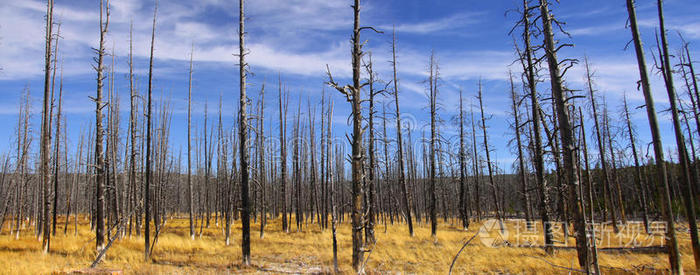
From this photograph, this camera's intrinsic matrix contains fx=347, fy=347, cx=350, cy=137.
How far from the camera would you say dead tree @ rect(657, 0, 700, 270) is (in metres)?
6.41

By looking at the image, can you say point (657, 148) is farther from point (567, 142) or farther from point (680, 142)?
point (567, 142)

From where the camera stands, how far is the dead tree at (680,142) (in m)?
6.41

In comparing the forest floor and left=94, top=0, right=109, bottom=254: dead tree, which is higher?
left=94, top=0, right=109, bottom=254: dead tree

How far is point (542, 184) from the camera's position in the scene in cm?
1063

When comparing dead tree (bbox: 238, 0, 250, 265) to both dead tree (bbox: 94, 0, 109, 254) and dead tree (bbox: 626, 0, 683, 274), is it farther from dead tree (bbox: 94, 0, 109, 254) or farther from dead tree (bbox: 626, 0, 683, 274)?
dead tree (bbox: 626, 0, 683, 274)

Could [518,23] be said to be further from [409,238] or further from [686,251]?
[409,238]

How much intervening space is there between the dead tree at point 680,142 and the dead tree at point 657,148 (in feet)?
1.07

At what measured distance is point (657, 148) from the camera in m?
6.59

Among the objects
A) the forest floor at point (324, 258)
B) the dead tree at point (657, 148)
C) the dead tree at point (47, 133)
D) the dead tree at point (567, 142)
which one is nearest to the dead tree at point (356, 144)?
the forest floor at point (324, 258)

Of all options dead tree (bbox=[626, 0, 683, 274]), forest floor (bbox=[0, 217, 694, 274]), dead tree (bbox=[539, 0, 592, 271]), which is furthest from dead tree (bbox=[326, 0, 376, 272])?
dead tree (bbox=[626, 0, 683, 274])

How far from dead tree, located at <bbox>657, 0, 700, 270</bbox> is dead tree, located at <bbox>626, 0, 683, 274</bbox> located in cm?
33

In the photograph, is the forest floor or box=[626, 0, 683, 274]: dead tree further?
the forest floor

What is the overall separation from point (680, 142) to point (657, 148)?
1192 mm

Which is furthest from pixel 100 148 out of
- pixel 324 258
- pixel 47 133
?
pixel 324 258
